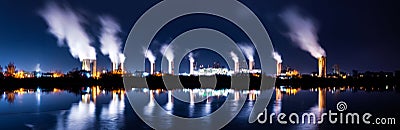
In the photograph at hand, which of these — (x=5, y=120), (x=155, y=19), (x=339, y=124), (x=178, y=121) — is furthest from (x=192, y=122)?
(x=155, y=19)

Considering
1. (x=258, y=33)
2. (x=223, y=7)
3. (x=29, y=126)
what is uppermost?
(x=223, y=7)

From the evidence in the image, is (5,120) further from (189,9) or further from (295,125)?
(189,9)

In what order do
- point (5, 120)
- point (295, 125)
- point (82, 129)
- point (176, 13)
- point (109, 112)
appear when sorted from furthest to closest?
1. point (176, 13)
2. point (109, 112)
3. point (5, 120)
4. point (295, 125)
5. point (82, 129)

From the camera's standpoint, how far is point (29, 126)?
11875mm

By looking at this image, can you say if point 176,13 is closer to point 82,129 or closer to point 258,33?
point 258,33

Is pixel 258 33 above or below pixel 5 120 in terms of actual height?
above

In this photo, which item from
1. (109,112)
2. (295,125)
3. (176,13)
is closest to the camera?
(295,125)

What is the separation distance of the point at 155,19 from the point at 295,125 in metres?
10.00

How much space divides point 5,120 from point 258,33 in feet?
38.6

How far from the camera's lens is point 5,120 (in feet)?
43.3

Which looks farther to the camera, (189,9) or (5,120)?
(189,9)

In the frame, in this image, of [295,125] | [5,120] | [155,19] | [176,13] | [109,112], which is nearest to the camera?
[295,125]

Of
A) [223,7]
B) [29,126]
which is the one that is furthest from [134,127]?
[223,7]

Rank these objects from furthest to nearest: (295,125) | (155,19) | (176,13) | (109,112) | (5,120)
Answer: (176,13) < (155,19) < (109,112) < (5,120) < (295,125)
